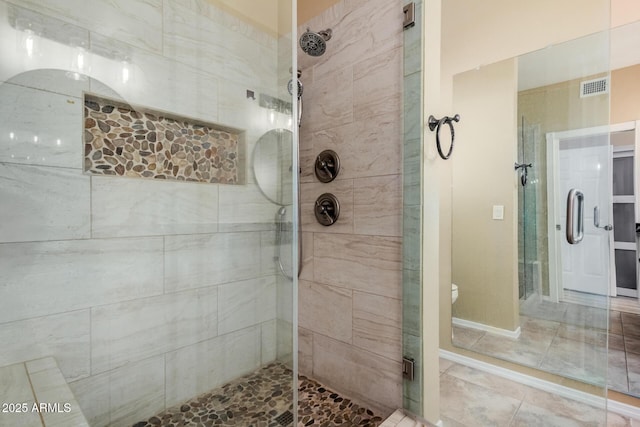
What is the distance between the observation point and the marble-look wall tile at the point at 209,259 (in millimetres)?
1467

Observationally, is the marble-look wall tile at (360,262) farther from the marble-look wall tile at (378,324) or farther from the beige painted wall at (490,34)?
the beige painted wall at (490,34)

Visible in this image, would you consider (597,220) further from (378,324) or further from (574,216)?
(378,324)

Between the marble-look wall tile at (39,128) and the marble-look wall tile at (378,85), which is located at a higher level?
the marble-look wall tile at (378,85)

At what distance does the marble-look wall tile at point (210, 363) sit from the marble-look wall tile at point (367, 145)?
1.08 metres

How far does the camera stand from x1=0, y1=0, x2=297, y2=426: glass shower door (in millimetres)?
1098

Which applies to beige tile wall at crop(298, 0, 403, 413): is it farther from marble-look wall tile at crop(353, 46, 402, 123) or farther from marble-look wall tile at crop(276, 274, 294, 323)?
marble-look wall tile at crop(276, 274, 294, 323)

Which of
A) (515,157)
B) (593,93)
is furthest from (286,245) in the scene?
(593,93)

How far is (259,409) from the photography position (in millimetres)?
1416

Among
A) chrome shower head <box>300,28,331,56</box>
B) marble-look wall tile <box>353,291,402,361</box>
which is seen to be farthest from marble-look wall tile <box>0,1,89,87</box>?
marble-look wall tile <box>353,291,402,361</box>

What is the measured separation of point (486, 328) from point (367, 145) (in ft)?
5.25

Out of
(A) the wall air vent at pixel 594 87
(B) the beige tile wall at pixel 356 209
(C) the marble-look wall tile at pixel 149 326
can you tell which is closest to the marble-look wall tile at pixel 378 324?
(B) the beige tile wall at pixel 356 209

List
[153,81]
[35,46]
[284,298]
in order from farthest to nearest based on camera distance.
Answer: [284,298], [153,81], [35,46]

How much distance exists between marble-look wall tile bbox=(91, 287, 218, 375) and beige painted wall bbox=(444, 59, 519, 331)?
1.67 m

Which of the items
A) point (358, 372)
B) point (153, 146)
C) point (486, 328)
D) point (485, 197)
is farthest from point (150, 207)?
point (486, 328)
